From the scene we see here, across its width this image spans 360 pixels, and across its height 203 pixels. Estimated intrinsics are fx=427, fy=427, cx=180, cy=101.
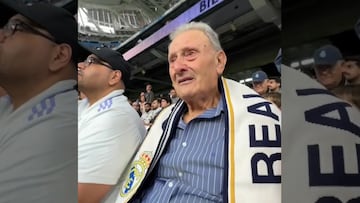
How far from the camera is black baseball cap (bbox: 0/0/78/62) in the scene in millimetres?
1040

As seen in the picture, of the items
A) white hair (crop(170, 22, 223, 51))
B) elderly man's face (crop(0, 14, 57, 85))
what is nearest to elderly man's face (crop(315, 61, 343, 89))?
white hair (crop(170, 22, 223, 51))

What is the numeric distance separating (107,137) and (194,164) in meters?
0.31

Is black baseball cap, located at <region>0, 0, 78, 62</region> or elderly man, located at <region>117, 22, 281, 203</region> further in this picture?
elderly man, located at <region>117, 22, 281, 203</region>

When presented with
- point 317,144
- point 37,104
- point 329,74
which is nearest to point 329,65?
point 329,74

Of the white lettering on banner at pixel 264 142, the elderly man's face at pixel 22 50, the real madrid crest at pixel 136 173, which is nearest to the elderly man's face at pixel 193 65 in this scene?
the white lettering on banner at pixel 264 142

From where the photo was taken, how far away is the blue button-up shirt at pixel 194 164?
120 cm

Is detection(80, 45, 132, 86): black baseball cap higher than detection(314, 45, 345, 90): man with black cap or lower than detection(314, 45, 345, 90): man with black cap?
higher

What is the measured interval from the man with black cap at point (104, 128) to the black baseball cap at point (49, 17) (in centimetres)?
17

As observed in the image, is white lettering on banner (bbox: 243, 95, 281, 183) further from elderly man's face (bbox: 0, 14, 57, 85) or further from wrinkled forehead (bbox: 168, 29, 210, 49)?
elderly man's face (bbox: 0, 14, 57, 85)

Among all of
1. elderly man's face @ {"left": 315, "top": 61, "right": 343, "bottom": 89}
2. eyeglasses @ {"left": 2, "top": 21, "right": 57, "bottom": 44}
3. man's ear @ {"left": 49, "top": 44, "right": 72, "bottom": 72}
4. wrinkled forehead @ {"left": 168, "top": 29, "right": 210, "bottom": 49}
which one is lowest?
elderly man's face @ {"left": 315, "top": 61, "right": 343, "bottom": 89}

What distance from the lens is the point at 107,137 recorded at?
4.46 feet

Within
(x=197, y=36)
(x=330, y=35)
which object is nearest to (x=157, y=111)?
(x=197, y=36)

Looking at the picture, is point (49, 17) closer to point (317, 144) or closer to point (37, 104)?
point (37, 104)

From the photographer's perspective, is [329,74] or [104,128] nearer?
[329,74]
